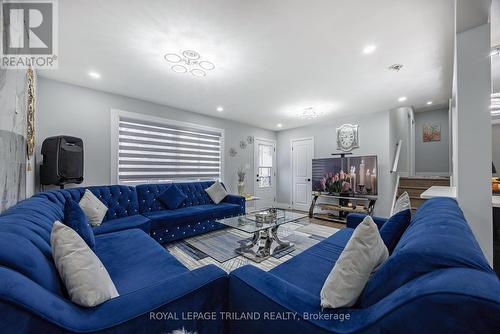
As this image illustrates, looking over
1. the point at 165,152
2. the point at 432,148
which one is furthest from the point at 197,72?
the point at 432,148

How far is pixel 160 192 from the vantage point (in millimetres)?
3697

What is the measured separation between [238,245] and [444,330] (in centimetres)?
279

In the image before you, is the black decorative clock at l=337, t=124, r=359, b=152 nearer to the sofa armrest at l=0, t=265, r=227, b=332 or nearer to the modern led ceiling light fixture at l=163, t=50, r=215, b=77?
the modern led ceiling light fixture at l=163, t=50, r=215, b=77

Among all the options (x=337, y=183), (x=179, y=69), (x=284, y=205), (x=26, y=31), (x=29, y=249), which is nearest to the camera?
(x=29, y=249)

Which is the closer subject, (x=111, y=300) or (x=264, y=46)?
(x=111, y=300)

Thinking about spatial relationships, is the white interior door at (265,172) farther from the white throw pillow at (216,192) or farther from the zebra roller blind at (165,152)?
the white throw pillow at (216,192)

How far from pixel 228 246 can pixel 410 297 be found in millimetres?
2748

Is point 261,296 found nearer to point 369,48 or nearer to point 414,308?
point 414,308

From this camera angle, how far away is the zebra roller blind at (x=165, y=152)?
373cm

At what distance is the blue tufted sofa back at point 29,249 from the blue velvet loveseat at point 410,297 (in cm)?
82

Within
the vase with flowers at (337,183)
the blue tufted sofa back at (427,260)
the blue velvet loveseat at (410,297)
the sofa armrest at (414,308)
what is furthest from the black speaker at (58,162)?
the vase with flowers at (337,183)

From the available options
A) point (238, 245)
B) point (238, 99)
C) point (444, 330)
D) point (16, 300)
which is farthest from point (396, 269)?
point (238, 99)

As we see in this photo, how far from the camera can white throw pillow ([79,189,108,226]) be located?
2586 mm

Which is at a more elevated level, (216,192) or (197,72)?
(197,72)
